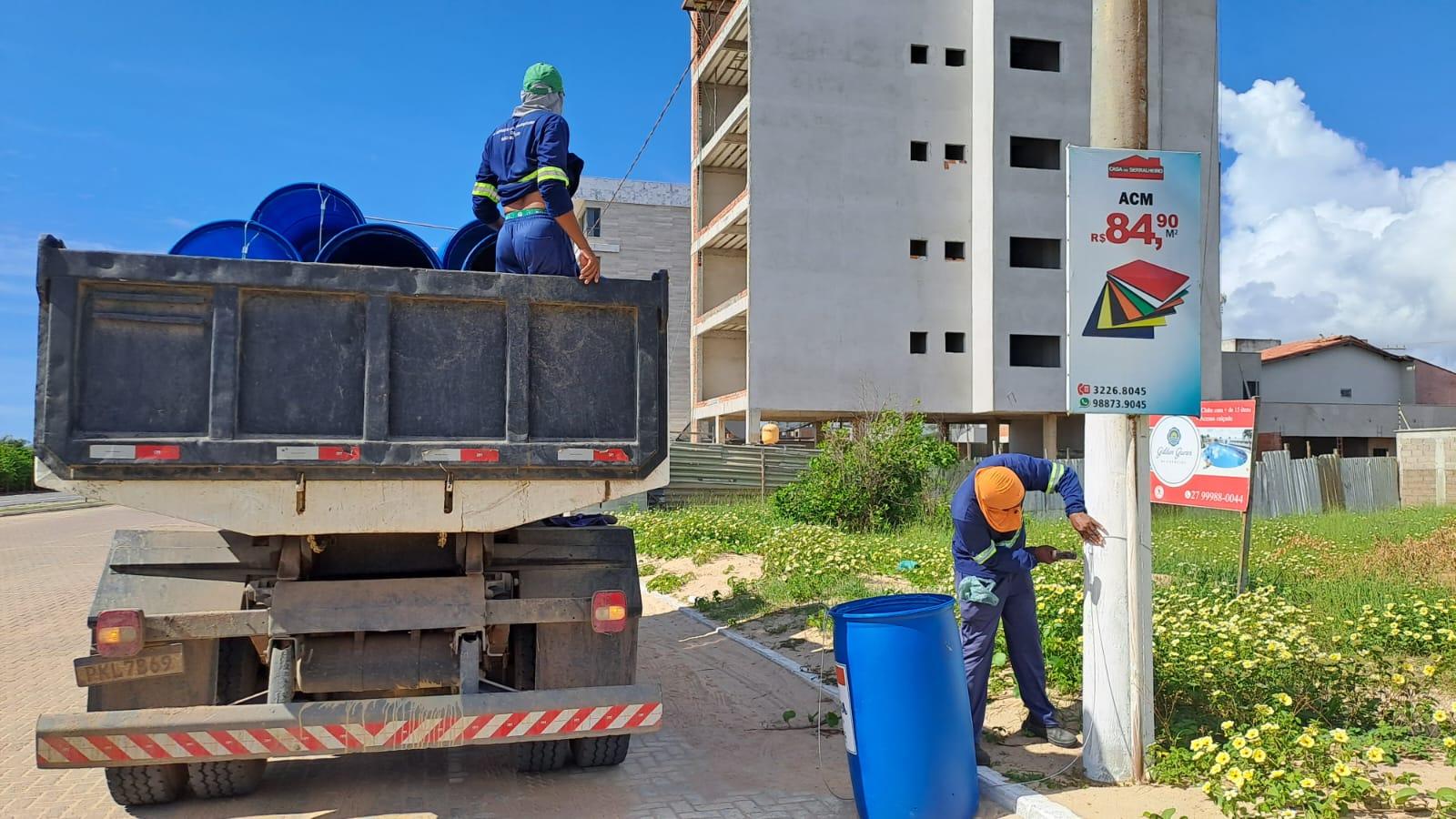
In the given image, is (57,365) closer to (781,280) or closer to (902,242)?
(781,280)

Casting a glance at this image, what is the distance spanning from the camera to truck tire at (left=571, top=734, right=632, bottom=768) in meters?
5.52

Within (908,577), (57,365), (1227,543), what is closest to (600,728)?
(57,365)

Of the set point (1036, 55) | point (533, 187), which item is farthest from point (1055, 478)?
point (1036, 55)

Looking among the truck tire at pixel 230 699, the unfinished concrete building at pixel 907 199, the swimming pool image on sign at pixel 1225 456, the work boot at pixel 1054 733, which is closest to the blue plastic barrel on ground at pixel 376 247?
the truck tire at pixel 230 699

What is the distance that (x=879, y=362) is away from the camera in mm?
31469

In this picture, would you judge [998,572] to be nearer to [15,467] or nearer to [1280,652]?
[1280,652]

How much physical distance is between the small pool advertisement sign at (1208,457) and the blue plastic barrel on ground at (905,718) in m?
5.44

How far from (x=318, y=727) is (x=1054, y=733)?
150 inches

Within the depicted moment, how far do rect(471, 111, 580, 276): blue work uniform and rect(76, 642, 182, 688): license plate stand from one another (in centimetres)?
238

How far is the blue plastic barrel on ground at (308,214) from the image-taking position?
6361 mm

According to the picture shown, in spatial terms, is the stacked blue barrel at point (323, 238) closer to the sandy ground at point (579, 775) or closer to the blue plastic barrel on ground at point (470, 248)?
the blue plastic barrel on ground at point (470, 248)

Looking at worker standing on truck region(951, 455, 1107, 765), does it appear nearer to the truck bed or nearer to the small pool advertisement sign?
the truck bed

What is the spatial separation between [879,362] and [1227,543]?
18360mm

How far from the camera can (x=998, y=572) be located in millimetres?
5414
